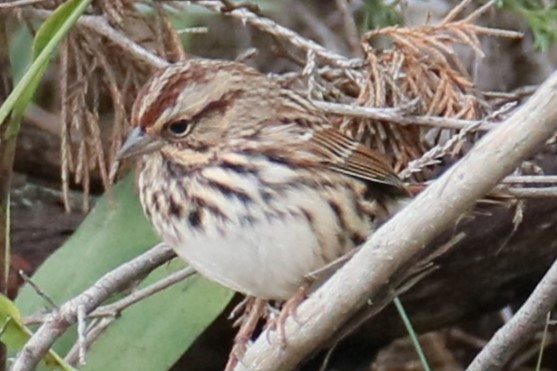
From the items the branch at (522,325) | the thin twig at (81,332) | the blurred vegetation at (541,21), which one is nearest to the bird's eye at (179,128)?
the thin twig at (81,332)

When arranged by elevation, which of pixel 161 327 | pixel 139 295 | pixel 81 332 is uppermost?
pixel 81 332

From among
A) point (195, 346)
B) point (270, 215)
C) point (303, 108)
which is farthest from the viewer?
point (195, 346)

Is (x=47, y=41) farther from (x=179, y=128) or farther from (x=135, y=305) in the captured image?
(x=135, y=305)

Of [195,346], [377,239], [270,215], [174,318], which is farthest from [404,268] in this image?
[195,346]

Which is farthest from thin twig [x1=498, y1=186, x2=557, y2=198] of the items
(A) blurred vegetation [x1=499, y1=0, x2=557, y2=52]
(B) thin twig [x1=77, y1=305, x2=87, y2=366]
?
(B) thin twig [x1=77, y1=305, x2=87, y2=366]

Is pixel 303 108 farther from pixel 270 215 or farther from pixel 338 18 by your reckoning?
pixel 338 18

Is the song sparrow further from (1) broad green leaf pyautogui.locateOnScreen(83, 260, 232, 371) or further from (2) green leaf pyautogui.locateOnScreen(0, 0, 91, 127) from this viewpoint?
(1) broad green leaf pyautogui.locateOnScreen(83, 260, 232, 371)

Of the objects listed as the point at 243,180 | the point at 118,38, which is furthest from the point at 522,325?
the point at 118,38
